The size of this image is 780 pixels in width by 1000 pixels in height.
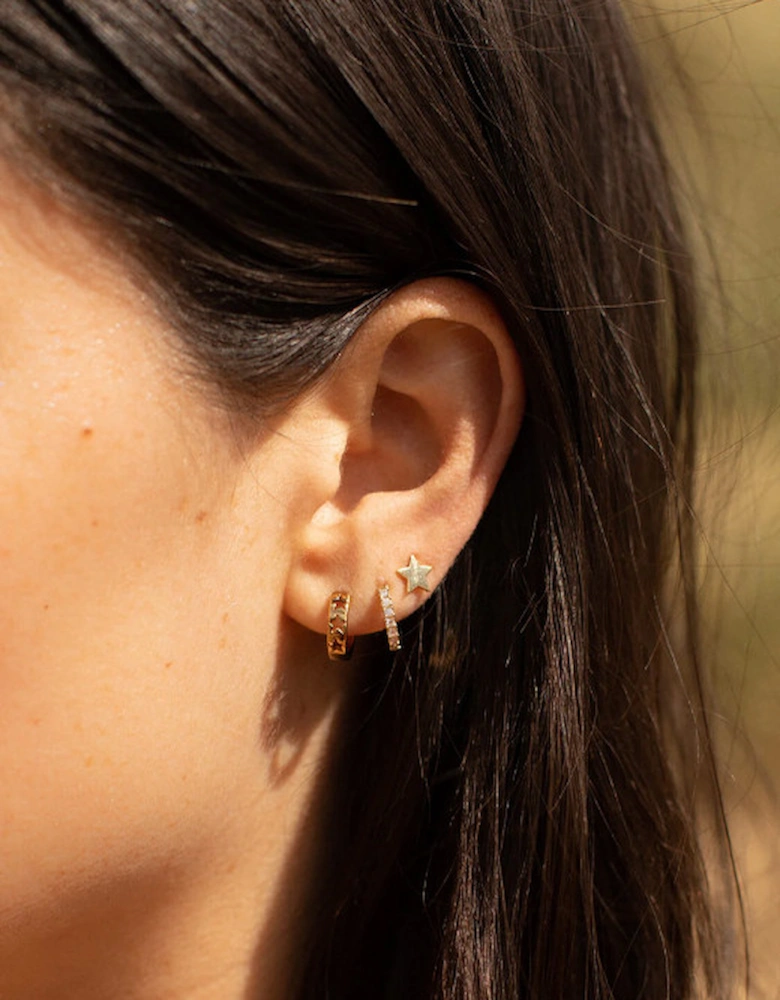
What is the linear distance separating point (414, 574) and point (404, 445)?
6.2 inches

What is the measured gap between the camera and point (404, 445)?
Result: 1494 millimetres

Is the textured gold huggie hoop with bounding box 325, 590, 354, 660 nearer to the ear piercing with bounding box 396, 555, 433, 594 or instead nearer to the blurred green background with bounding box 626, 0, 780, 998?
the ear piercing with bounding box 396, 555, 433, 594

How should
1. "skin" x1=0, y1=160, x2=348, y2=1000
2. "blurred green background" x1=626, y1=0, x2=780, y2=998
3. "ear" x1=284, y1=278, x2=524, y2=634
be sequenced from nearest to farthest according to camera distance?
"skin" x1=0, y1=160, x2=348, y2=1000 < "ear" x1=284, y1=278, x2=524, y2=634 < "blurred green background" x1=626, y1=0, x2=780, y2=998

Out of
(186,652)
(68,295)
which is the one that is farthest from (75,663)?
(68,295)

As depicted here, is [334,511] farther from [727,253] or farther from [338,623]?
[727,253]

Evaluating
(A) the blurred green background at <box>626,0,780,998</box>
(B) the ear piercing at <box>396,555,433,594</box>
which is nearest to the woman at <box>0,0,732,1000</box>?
(B) the ear piercing at <box>396,555,433,594</box>

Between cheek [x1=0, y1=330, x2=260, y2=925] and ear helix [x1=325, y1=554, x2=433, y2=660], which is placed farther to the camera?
ear helix [x1=325, y1=554, x2=433, y2=660]

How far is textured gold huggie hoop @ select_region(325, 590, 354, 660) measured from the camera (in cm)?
144

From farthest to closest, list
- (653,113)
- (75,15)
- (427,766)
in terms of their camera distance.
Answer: (653,113) < (427,766) < (75,15)

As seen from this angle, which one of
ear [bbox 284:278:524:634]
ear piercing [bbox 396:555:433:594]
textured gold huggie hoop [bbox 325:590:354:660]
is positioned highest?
ear [bbox 284:278:524:634]

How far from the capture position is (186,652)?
1360 mm

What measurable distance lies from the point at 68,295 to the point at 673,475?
0.88 metres

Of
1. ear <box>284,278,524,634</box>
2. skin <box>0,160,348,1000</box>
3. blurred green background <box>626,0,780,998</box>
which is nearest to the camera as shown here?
skin <box>0,160,348,1000</box>

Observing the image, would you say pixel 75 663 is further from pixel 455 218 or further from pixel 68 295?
pixel 455 218
